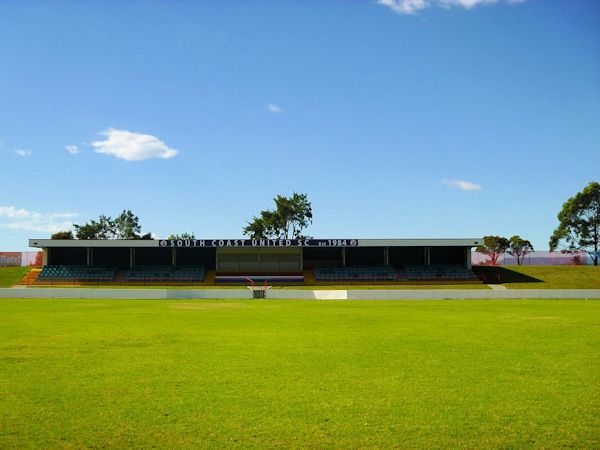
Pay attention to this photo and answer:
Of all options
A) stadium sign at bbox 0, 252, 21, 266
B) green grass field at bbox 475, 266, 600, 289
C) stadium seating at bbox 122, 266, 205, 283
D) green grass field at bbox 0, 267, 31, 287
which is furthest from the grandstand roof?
stadium sign at bbox 0, 252, 21, 266

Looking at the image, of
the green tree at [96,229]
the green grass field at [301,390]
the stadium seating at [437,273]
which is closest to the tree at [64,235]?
the green tree at [96,229]

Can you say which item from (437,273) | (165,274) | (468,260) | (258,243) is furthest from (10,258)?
(468,260)

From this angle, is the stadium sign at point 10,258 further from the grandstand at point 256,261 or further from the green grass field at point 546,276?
the green grass field at point 546,276

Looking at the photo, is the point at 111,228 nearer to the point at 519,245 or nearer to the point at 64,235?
the point at 64,235

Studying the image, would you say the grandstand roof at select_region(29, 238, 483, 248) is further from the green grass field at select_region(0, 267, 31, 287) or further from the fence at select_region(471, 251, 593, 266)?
the fence at select_region(471, 251, 593, 266)

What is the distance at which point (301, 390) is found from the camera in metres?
10.3

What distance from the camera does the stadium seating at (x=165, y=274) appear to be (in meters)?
71.8

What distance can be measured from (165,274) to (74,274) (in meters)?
11.3

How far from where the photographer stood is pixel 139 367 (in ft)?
41.6

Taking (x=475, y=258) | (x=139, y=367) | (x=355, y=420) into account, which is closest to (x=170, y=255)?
(x=475, y=258)

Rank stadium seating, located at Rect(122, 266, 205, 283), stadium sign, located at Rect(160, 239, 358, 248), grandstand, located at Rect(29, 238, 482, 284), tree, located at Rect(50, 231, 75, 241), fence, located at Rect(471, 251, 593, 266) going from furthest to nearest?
1. tree, located at Rect(50, 231, 75, 241)
2. fence, located at Rect(471, 251, 593, 266)
3. stadium sign, located at Rect(160, 239, 358, 248)
4. grandstand, located at Rect(29, 238, 482, 284)
5. stadium seating, located at Rect(122, 266, 205, 283)

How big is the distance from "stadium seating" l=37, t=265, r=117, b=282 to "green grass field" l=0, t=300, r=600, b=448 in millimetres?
54960

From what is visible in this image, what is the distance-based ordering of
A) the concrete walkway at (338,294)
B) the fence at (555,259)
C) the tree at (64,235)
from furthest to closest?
the tree at (64,235) → the fence at (555,259) → the concrete walkway at (338,294)

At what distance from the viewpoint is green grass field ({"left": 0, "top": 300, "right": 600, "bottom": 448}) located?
7.69m
